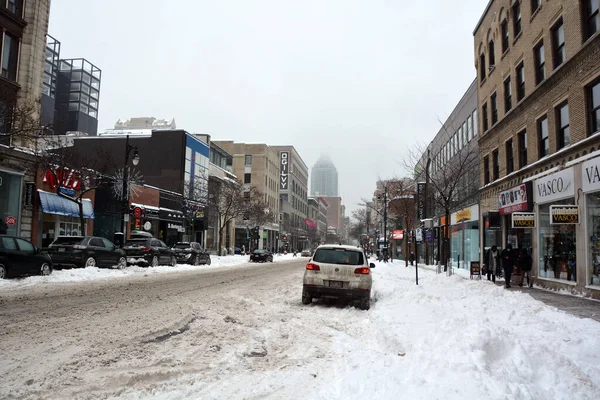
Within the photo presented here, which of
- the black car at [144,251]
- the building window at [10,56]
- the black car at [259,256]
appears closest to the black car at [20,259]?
the black car at [144,251]

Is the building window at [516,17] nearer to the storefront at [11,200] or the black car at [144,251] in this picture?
the black car at [144,251]

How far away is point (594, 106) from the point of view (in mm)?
14727

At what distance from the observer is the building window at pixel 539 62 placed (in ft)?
62.1

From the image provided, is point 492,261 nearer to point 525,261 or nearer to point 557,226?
point 525,261

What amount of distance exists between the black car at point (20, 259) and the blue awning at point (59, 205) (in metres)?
10.7

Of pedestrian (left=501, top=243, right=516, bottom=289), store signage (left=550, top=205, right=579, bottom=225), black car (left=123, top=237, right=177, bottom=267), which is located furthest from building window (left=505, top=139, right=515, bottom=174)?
black car (left=123, top=237, right=177, bottom=267)

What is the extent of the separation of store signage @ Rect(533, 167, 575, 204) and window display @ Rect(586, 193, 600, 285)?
1006 mm

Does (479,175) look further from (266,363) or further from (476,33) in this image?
(266,363)

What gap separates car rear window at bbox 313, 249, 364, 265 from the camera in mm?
11953

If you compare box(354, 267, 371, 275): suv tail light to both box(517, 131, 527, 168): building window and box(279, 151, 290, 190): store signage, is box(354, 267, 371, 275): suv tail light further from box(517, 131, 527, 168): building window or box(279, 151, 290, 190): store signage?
box(279, 151, 290, 190): store signage

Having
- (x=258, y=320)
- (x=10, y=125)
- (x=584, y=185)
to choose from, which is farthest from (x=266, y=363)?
(x=10, y=125)

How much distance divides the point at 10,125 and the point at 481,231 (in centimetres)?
2444

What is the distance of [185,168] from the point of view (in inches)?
1884

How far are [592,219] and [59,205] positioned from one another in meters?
26.9
